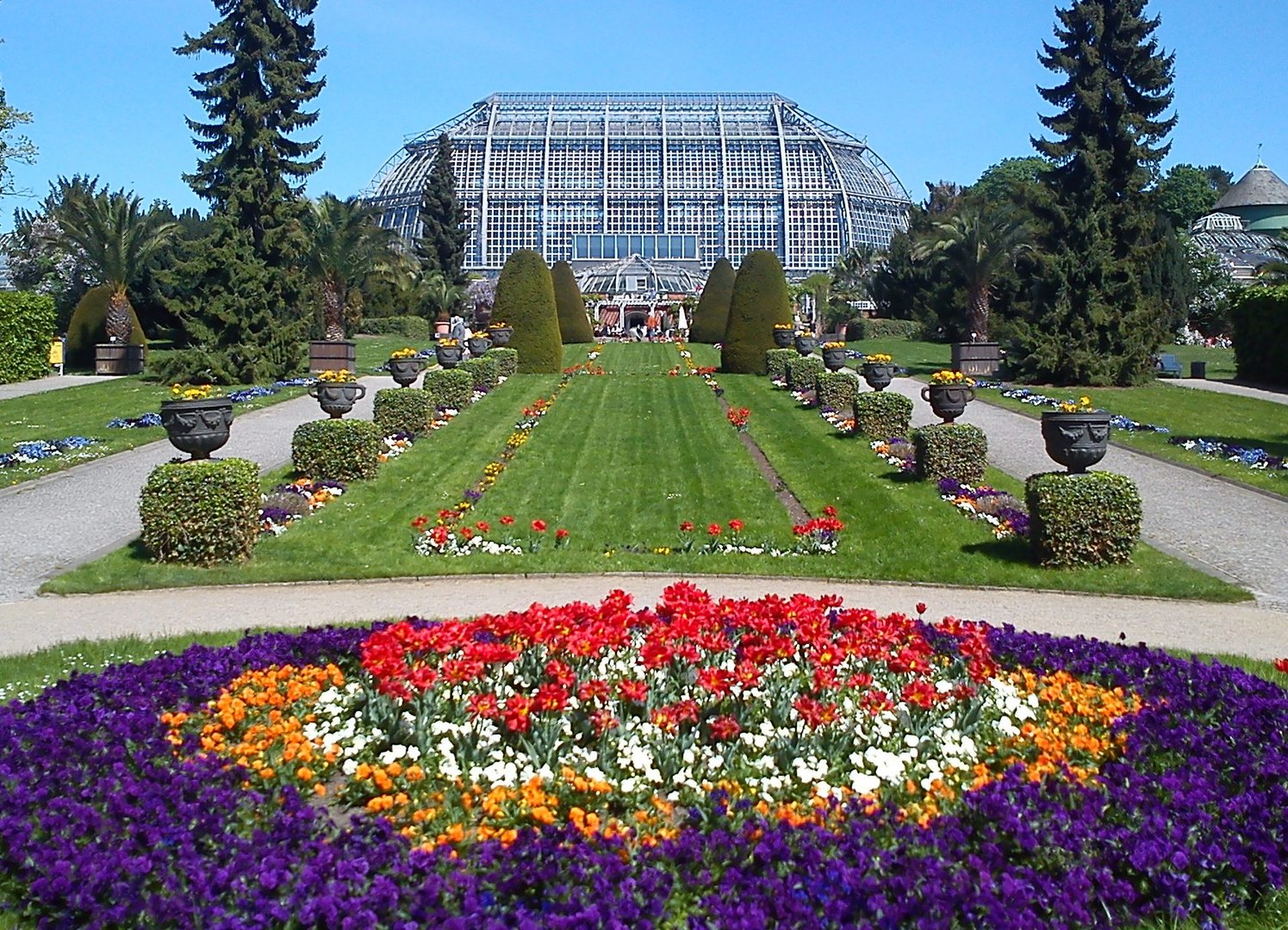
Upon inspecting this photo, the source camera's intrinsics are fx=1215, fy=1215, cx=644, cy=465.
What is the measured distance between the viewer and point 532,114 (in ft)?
320

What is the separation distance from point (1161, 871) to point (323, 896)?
9.72 ft

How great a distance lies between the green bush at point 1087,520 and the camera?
34.3 feet

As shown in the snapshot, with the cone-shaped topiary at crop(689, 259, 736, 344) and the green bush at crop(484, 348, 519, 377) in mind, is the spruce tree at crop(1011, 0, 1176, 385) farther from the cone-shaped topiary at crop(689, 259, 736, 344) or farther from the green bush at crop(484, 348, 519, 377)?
the cone-shaped topiary at crop(689, 259, 736, 344)

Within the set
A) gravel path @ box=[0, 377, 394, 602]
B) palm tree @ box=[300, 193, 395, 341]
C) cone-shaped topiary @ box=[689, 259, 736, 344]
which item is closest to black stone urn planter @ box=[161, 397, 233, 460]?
gravel path @ box=[0, 377, 394, 602]

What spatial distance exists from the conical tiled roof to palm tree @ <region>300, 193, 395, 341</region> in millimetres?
53587

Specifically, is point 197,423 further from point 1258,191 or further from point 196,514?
point 1258,191

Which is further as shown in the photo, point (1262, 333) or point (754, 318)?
point (754, 318)

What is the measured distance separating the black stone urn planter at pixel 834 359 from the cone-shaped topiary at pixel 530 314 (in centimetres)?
823

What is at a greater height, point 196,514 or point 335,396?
point 335,396

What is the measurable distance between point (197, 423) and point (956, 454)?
8843mm

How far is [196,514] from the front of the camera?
34.4 ft

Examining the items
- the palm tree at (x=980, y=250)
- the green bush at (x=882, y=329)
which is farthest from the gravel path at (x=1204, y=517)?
the green bush at (x=882, y=329)

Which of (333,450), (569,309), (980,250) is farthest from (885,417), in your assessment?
(569,309)

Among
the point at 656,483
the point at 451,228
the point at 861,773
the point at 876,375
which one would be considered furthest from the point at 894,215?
the point at 861,773
